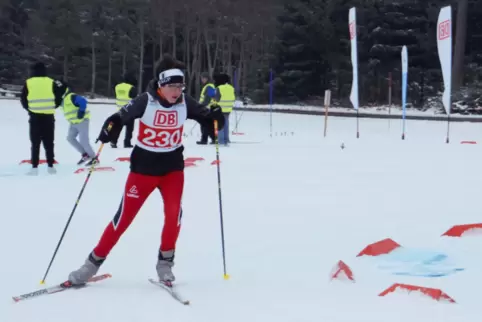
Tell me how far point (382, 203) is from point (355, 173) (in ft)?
9.58

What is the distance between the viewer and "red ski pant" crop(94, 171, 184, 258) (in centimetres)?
474

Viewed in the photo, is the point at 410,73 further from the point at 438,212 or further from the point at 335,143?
the point at 438,212

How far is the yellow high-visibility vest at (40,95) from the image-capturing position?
10.3 m

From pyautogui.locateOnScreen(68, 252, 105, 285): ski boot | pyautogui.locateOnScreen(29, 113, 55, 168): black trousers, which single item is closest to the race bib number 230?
pyautogui.locateOnScreen(68, 252, 105, 285): ski boot

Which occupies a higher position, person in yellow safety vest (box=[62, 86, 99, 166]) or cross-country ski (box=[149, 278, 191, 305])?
person in yellow safety vest (box=[62, 86, 99, 166])

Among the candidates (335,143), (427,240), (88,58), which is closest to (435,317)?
(427,240)

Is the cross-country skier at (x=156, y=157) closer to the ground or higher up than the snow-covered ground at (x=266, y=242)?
higher up

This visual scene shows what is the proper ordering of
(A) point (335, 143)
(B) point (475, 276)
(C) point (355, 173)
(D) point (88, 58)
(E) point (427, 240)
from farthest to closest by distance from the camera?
(D) point (88, 58), (A) point (335, 143), (C) point (355, 173), (E) point (427, 240), (B) point (475, 276)

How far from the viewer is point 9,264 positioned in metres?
5.44

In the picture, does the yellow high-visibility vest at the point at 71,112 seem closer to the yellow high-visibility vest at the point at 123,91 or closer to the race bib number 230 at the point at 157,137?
the yellow high-visibility vest at the point at 123,91

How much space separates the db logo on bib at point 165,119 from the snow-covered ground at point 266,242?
116 centimetres

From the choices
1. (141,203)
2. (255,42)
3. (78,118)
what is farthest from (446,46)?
(255,42)

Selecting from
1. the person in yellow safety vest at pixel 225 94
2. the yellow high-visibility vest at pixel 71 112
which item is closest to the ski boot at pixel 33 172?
the yellow high-visibility vest at pixel 71 112

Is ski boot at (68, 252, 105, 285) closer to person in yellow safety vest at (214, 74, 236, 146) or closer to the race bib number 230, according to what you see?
the race bib number 230
